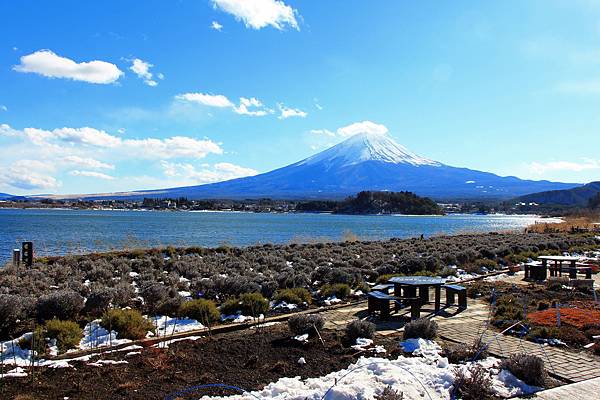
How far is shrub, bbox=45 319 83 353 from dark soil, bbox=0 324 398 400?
2.33ft

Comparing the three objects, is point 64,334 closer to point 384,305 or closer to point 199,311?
point 199,311

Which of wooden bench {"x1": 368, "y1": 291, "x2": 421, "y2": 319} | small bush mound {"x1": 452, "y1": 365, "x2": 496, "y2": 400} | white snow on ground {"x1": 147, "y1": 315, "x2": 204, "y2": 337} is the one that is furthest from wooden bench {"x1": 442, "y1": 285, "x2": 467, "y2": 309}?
white snow on ground {"x1": 147, "y1": 315, "x2": 204, "y2": 337}

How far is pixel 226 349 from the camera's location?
5.98 metres

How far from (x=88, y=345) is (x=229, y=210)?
5645 inches

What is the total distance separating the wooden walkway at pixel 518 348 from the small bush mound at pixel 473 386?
1.02m

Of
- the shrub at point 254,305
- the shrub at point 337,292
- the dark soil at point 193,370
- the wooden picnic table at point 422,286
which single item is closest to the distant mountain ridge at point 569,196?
the wooden picnic table at point 422,286

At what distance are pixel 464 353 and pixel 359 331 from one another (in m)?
1.34

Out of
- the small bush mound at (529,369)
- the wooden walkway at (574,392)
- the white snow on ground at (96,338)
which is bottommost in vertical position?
the white snow on ground at (96,338)

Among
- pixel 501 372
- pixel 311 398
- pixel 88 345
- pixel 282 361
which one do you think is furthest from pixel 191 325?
pixel 501 372

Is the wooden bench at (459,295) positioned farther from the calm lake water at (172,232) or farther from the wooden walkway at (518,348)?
the calm lake water at (172,232)

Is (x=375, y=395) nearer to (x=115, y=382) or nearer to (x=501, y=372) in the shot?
(x=501, y=372)

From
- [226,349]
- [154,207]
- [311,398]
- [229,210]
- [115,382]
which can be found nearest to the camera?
[311,398]

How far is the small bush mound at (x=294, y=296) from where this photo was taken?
9250mm

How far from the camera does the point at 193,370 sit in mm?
5270
